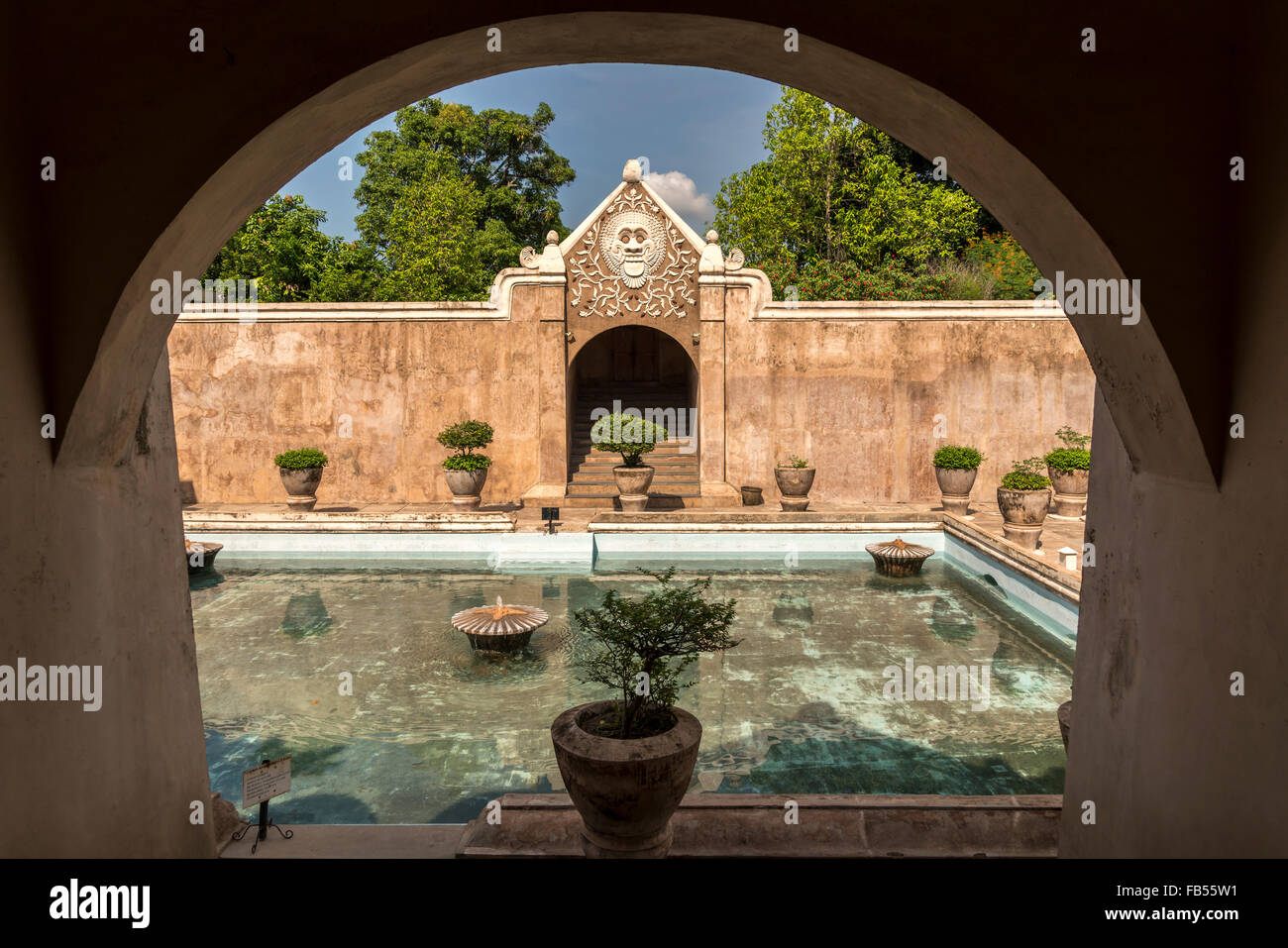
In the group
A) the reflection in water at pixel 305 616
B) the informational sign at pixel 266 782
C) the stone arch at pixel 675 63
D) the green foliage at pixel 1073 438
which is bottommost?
the reflection in water at pixel 305 616

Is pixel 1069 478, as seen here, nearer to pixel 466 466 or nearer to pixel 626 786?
pixel 466 466

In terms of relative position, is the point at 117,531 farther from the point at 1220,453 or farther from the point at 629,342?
the point at 629,342

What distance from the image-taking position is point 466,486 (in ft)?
45.8

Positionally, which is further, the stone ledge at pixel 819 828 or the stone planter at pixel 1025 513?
the stone planter at pixel 1025 513

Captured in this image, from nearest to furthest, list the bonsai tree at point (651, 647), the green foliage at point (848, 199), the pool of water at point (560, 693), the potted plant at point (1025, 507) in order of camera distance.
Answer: the bonsai tree at point (651, 647) < the pool of water at point (560, 693) < the potted plant at point (1025, 507) < the green foliage at point (848, 199)

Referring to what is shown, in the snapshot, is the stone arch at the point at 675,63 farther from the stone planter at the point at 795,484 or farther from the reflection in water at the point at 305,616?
the stone planter at the point at 795,484

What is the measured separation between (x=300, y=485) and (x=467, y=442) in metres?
3.00

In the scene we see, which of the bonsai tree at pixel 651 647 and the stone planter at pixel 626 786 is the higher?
the bonsai tree at pixel 651 647

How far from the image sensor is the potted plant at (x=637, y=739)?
361 cm

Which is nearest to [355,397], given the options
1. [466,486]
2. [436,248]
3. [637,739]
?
[466,486]

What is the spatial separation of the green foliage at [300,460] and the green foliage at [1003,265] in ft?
48.7

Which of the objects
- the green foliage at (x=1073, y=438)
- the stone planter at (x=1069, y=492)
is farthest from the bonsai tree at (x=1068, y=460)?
the green foliage at (x=1073, y=438)

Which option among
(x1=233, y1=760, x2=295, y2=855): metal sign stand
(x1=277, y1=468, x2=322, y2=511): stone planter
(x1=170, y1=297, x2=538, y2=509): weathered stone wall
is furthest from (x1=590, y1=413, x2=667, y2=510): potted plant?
(x1=233, y1=760, x2=295, y2=855): metal sign stand
